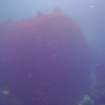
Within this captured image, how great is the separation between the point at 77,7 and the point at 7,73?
7130mm

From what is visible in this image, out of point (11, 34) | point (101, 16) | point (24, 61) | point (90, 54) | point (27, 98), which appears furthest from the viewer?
point (101, 16)

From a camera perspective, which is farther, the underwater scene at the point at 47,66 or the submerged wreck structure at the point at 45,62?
the submerged wreck structure at the point at 45,62

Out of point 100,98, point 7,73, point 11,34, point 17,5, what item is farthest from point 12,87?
point 17,5

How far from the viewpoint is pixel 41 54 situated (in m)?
7.77

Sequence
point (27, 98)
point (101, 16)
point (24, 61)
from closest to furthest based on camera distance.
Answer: point (27, 98)
point (24, 61)
point (101, 16)

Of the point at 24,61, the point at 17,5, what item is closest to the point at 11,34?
the point at 24,61

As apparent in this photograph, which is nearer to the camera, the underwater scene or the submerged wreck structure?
the underwater scene

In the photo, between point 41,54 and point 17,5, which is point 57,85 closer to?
point 41,54

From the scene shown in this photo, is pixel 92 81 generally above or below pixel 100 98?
above

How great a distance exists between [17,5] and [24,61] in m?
6.92

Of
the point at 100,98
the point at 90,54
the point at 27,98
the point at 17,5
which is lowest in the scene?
the point at 100,98

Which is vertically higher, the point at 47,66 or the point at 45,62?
the point at 45,62

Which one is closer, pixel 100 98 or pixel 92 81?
pixel 100 98

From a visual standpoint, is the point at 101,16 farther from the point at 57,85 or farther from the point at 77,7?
the point at 57,85
